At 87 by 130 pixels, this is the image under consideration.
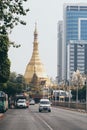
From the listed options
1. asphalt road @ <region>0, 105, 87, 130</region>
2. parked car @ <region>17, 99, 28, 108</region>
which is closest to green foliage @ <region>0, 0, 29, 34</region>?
asphalt road @ <region>0, 105, 87, 130</region>

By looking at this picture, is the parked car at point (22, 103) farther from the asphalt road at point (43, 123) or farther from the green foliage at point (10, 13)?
the green foliage at point (10, 13)

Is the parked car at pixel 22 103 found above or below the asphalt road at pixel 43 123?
above

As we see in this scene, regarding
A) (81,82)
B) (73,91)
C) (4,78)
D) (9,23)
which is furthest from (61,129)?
(81,82)

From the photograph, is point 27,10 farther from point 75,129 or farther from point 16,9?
point 75,129

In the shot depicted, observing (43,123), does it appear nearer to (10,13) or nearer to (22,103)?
(10,13)

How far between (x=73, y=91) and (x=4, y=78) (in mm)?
87800

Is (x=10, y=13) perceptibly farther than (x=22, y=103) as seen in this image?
No

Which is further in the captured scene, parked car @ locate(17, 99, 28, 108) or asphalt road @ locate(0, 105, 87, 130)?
parked car @ locate(17, 99, 28, 108)

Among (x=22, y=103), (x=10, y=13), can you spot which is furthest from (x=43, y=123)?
(x=22, y=103)

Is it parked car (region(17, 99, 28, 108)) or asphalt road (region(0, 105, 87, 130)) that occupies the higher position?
parked car (region(17, 99, 28, 108))

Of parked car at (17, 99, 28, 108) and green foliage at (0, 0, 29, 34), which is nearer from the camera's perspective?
green foliage at (0, 0, 29, 34)

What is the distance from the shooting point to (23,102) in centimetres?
10600

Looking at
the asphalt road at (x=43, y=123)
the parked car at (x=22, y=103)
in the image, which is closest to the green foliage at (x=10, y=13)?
the asphalt road at (x=43, y=123)

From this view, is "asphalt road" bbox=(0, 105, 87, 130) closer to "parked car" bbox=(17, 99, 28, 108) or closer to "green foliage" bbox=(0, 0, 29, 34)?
"green foliage" bbox=(0, 0, 29, 34)
